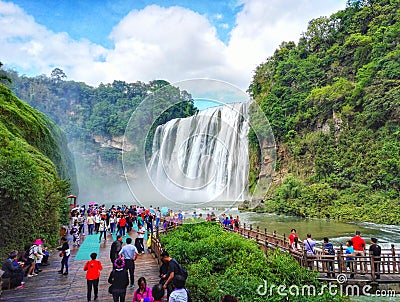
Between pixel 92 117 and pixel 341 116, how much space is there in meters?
48.3

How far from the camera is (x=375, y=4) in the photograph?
36.4m

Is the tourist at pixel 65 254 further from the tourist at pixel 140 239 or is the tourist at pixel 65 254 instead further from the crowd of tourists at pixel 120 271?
the tourist at pixel 140 239

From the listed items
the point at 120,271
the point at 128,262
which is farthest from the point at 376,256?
A: the point at 120,271

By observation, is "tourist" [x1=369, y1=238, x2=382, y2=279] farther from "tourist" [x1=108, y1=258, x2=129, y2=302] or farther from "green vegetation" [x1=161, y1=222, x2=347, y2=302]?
"tourist" [x1=108, y1=258, x2=129, y2=302]

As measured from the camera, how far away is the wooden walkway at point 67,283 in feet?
22.5

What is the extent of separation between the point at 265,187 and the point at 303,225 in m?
18.5

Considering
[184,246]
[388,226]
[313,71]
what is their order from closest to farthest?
[184,246], [388,226], [313,71]

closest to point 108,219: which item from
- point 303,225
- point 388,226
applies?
point 303,225

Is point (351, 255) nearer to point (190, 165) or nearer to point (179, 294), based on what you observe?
point (190, 165)

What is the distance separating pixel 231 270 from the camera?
6.64m

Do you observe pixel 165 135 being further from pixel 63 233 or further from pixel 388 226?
pixel 388 226

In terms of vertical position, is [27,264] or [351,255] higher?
[351,255]

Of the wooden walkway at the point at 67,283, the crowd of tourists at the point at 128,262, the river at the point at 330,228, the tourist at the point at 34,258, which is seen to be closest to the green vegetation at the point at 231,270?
the crowd of tourists at the point at 128,262

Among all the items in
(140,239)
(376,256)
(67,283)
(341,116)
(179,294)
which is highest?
(341,116)
